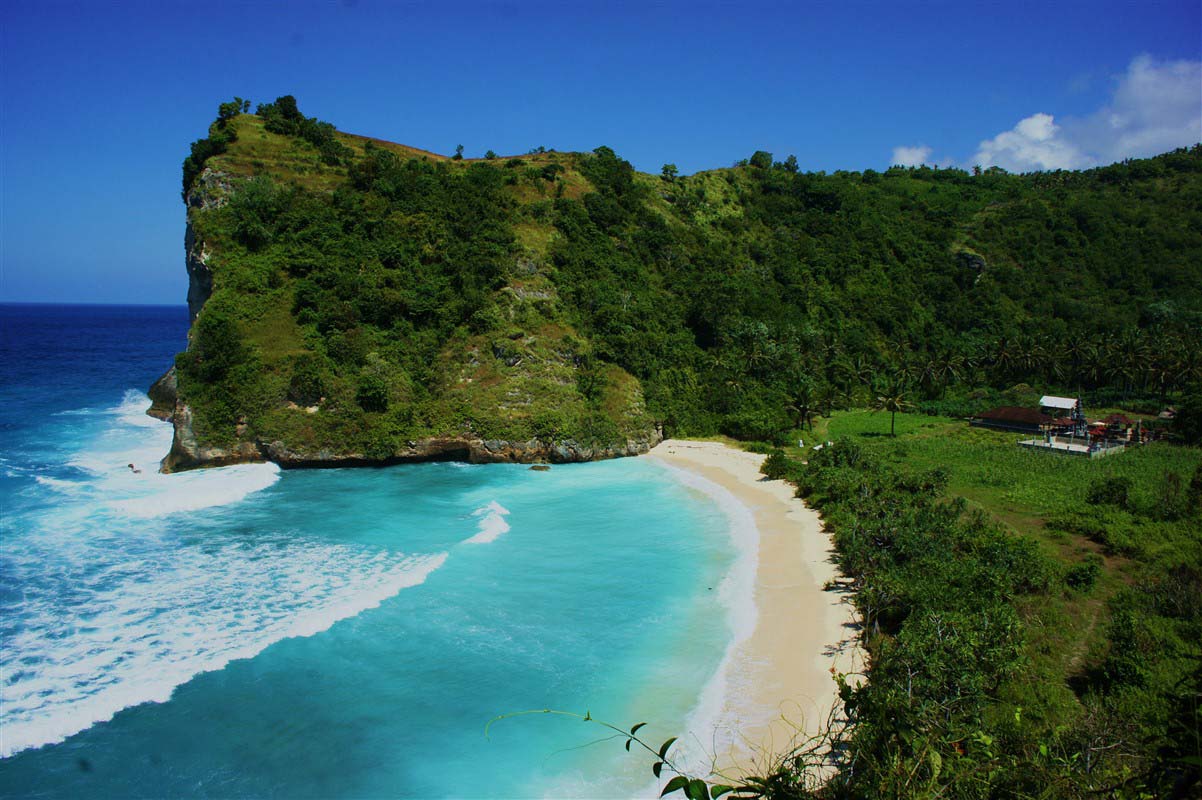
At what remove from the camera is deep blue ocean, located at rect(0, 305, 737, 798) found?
15.6 metres

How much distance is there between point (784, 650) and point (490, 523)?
621 inches

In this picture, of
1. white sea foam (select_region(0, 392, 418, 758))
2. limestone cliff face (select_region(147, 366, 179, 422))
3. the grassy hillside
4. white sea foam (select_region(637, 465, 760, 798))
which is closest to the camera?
the grassy hillside

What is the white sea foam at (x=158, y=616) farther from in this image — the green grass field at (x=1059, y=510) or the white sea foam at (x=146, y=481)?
the green grass field at (x=1059, y=510)

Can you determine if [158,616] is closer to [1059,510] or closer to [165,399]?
[1059,510]

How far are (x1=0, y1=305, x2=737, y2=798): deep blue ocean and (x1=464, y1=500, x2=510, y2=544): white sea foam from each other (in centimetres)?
25

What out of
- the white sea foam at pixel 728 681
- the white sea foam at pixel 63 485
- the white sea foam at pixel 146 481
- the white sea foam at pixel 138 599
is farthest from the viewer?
the white sea foam at pixel 63 485

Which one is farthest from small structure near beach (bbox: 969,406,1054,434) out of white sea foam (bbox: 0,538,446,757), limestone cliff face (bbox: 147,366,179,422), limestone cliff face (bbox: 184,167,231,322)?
limestone cliff face (bbox: 147,366,179,422)

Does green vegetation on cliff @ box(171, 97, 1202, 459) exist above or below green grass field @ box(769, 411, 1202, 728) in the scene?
above

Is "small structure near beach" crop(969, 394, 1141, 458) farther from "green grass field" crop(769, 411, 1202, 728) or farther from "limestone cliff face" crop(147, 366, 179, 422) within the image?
"limestone cliff face" crop(147, 366, 179, 422)

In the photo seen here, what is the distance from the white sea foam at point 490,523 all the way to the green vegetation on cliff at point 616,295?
1025 cm

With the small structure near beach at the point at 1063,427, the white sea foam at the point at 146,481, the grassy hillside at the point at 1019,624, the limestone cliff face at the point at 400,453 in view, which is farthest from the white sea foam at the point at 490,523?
the small structure near beach at the point at 1063,427

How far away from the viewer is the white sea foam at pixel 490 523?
1154 inches

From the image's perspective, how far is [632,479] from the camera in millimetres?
40281

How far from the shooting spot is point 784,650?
64.7 feet
